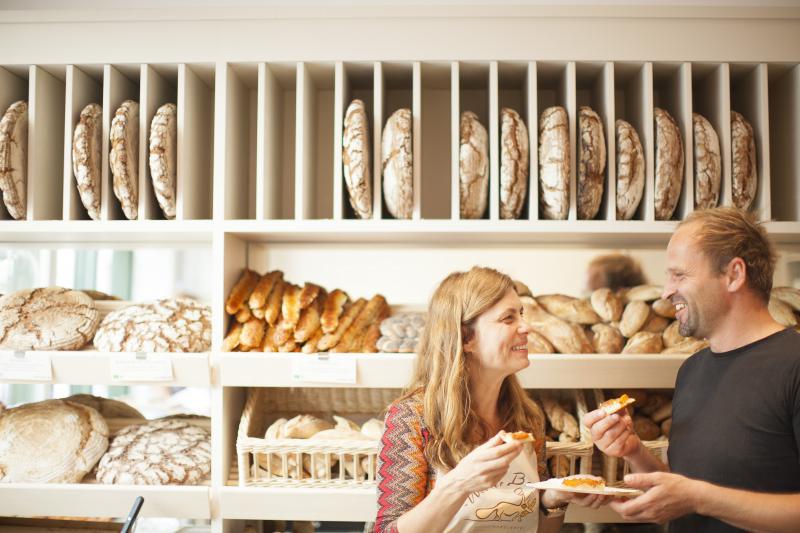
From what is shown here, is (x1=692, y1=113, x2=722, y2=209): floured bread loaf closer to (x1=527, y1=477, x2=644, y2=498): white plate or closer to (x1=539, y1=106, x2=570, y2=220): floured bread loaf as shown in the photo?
(x1=539, y1=106, x2=570, y2=220): floured bread loaf

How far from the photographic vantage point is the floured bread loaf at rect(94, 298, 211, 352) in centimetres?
Answer: 179

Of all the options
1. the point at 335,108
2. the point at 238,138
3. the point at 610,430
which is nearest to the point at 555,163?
the point at 335,108

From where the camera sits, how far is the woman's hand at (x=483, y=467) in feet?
3.93

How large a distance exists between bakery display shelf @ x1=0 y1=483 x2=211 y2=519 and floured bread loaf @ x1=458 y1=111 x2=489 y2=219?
3.70 ft

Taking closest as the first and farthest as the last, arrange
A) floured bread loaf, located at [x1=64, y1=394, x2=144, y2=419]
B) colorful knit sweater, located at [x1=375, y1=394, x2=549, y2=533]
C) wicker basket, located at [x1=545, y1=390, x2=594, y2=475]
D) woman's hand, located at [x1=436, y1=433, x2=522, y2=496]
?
woman's hand, located at [x1=436, y1=433, x2=522, y2=496] < colorful knit sweater, located at [x1=375, y1=394, x2=549, y2=533] < wicker basket, located at [x1=545, y1=390, x2=594, y2=475] < floured bread loaf, located at [x1=64, y1=394, x2=144, y2=419]

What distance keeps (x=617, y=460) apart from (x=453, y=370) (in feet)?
2.32

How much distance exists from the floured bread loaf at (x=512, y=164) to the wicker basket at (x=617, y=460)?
24.9 inches

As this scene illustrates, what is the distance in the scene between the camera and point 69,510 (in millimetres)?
1750

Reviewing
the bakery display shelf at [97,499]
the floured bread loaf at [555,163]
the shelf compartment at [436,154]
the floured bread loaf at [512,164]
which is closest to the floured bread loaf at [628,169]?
the floured bread loaf at [555,163]

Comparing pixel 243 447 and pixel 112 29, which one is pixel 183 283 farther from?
pixel 112 29

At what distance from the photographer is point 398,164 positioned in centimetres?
177

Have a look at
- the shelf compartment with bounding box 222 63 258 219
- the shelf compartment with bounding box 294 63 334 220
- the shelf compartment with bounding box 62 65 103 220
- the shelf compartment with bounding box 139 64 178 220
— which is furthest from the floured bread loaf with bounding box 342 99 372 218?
the shelf compartment with bounding box 62 65 103 220

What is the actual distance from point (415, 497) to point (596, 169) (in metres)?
1.04

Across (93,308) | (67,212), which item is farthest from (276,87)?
(93,308)
